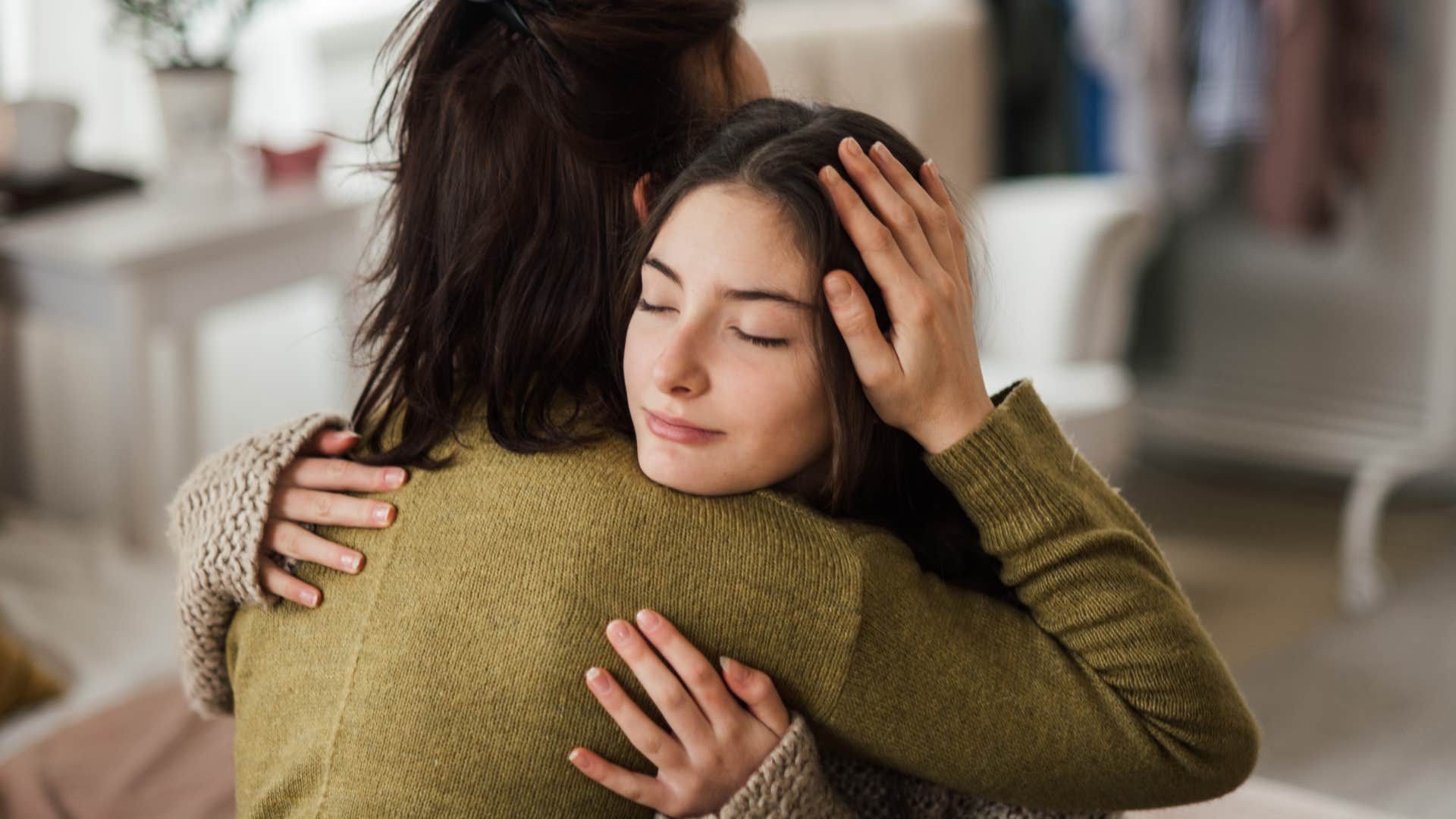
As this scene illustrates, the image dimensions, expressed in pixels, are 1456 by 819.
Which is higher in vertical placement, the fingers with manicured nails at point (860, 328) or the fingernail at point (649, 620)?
the fingers with manicured nails at point (860, 328)

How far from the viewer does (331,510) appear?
0.87 metres

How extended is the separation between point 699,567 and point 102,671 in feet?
3.86

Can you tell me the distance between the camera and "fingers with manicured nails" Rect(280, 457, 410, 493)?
864mm

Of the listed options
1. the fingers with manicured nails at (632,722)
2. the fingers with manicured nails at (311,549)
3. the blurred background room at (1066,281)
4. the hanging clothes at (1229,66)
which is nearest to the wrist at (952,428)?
the fingers with manicured nails at (632,722)

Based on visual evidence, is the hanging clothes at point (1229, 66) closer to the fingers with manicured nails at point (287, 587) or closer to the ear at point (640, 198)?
the ear at point (640, 198)

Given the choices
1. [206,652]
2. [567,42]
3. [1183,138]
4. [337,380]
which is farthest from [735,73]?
[1183,138]

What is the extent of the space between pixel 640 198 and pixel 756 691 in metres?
0.31

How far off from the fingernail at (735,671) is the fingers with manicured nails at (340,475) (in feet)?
0.73

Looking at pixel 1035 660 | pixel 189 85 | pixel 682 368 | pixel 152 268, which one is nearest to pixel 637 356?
pixel 682 368

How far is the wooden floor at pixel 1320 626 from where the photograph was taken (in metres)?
2.28

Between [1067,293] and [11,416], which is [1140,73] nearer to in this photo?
[1067,293]

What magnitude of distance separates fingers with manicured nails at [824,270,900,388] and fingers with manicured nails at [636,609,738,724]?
0.55ft

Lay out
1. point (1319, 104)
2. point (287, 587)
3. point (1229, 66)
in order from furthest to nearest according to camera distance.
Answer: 1. point (1229, 66)
2. point (1319, 104)
3. point (287, 587)

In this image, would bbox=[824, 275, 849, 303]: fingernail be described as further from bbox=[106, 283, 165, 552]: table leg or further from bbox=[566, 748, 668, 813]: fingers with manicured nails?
bbox=[106, 283, 165, 552]: table leg
